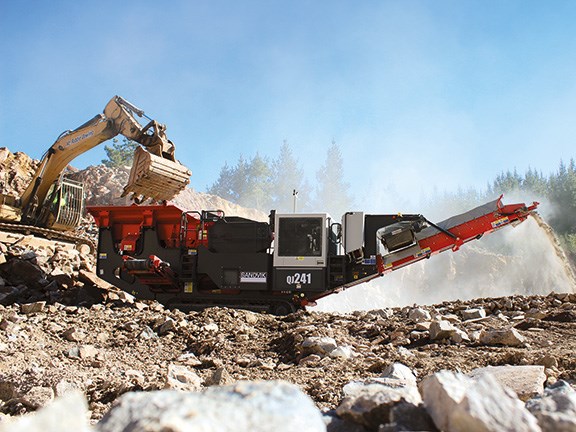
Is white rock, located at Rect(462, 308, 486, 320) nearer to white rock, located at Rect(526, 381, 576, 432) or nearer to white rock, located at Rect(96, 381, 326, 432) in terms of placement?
white rock, located at Rect(526, 381, 576, 432)

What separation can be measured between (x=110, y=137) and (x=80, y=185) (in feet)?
9.61

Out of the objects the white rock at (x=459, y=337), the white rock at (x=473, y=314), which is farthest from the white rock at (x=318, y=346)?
the white rock at (x=473, y=314)

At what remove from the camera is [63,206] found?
15.6 metres

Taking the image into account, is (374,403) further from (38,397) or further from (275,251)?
(275,251)

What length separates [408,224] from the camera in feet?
38.3

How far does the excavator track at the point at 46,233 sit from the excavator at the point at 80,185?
1.0 inches

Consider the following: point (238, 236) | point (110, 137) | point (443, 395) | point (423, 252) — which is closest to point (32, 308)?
point (238, 236)

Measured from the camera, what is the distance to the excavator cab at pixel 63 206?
15.5 metres

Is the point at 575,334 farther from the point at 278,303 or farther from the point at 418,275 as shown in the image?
the point at 418,275

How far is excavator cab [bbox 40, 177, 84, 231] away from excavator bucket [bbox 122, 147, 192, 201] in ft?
12.1

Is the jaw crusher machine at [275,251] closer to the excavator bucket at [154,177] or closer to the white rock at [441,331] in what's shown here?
the excavator bucket at [154,177]

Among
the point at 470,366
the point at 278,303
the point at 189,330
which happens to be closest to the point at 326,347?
the point at 470,366

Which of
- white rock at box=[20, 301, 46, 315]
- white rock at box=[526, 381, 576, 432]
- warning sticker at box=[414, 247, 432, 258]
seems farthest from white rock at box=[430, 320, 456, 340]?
A: white rock at box=[20, 301, 46, 315]

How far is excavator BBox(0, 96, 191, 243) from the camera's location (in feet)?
40.9
